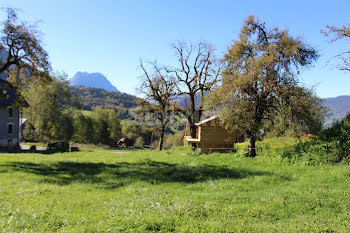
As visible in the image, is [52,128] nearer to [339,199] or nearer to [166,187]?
[166,187]

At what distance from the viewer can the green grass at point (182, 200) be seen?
5734 millimetres

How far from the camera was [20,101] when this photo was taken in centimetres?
2095

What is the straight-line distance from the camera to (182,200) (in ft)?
25.3

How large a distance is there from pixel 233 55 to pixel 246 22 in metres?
2.34

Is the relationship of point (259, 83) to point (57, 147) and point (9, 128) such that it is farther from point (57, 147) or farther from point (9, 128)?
point (9, 128)

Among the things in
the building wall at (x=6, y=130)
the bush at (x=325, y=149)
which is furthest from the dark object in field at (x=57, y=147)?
the bush at (x=325, y=149)

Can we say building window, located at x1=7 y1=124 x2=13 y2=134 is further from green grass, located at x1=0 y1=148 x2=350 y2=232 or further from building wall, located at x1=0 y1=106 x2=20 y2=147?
green grass, located at x1=0 y1=148 x2=350 y2=232

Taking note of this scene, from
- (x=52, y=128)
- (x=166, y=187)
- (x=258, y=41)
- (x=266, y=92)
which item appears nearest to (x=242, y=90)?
(x=266, y=92)

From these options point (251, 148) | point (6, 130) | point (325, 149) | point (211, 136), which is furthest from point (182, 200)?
point (6, 130)

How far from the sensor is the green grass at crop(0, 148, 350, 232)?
5734 millimetres

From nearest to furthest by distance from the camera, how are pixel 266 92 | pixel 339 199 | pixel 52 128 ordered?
pixel 339 199 < pixel 266 92 < pixel 52 128

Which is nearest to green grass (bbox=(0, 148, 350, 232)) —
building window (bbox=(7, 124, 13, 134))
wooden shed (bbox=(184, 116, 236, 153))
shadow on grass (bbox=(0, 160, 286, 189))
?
shadow on grass (bbox=(0, 160, 286, 189))

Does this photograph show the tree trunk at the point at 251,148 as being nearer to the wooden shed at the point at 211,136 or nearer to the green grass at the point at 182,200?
the green grass at the point at 182,200

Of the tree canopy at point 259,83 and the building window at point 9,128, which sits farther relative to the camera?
the building window at point 9,128
